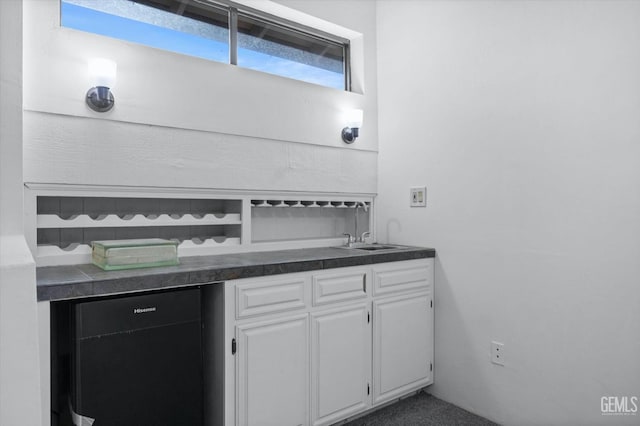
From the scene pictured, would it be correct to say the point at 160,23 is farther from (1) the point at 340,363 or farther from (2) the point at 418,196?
(1) the point at 340,363

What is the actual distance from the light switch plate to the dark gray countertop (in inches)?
16.9

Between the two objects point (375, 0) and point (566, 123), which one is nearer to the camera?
point (566, 123)

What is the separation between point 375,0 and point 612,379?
2.82 meters

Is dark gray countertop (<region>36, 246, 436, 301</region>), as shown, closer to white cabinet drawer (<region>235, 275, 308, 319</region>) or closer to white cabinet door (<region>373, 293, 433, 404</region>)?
white cabinet drawer (<region>235, 275, 308, 319</region>)

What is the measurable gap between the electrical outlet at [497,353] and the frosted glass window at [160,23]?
7.70 feet

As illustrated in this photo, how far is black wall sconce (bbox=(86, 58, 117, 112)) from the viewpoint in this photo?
76.7 inches

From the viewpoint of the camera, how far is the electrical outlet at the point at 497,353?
2354 mm

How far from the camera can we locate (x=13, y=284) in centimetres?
64

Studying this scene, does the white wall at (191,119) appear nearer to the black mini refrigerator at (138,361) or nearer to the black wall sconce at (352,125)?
the black wall sconce at (352,125)

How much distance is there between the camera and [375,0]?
3.13m

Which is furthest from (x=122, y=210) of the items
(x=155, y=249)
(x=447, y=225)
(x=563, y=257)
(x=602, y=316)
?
(x=602, y=316)

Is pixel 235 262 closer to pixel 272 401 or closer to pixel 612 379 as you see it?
pixel 272 401

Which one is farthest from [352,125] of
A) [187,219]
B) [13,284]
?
[13,284]

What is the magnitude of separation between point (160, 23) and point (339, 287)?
5.96 feet
